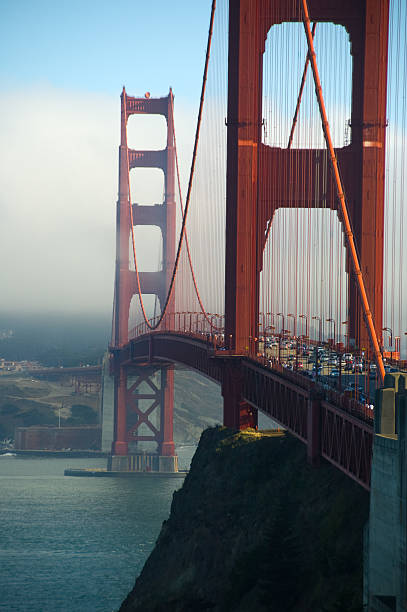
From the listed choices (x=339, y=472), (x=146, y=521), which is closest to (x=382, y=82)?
(x=339, y=472)

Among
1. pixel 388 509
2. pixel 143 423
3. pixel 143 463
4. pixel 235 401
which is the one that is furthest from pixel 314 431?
pixel 143 423

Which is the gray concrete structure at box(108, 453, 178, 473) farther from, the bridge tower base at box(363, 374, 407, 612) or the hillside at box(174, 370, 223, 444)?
the bridge tower base at box(363, 374, 407, 612)

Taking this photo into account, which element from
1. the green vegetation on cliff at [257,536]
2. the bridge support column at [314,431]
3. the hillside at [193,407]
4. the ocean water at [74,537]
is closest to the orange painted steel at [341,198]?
the bridge support column at [314,431]

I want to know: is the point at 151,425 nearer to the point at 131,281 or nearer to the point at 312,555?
the point at 131,281

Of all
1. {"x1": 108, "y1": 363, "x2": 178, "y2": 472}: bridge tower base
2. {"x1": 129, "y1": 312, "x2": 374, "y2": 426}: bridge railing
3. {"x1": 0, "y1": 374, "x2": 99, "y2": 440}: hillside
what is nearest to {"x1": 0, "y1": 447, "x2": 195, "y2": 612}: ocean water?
{"x1": 108, "y1": 363, "x2": 178, "y2": 472}: bridge tower base

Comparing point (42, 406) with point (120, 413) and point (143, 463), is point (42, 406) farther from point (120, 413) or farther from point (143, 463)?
point (143, 463)

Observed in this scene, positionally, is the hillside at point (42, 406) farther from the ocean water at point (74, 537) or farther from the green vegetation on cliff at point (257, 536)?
the green vegetation on cliff at point (257, 536)
